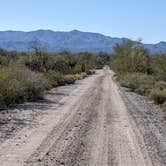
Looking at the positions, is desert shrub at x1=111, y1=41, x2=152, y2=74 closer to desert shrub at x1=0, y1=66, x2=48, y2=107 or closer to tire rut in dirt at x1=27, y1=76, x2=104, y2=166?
desert shrub at x1=0, y1=66, x2=48, y2=107

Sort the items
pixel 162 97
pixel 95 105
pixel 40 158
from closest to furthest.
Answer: pixel 40 158
pixel 95 105
pixel 162 97

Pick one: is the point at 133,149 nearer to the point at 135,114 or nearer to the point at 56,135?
the point at 56,135

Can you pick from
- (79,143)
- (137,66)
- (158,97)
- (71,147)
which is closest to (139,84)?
(158,97)

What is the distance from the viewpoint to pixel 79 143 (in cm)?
1532

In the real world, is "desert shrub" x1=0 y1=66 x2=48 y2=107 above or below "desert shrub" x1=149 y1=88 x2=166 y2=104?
above

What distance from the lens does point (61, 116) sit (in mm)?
22594

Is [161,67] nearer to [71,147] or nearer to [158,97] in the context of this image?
[158,97]

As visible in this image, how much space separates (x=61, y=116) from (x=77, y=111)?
2.70 meters

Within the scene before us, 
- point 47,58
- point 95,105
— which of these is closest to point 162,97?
point 95,105

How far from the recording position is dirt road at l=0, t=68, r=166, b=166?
12.5 metres

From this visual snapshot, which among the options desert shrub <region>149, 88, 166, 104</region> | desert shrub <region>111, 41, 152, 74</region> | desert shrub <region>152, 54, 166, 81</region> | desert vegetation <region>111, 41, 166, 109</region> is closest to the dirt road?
desert shrub <region>149, 88, 166, 104</region>

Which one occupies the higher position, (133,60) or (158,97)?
(133,60)

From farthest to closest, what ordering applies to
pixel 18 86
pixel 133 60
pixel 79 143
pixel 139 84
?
1. pixel 133 60
2. pixel 139 84
3. pixel 18 86
4. pixel 79 143

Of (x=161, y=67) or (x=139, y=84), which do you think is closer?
(x=139, y=84)
